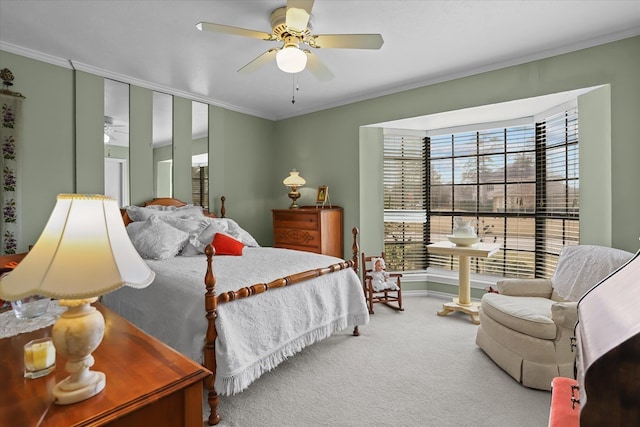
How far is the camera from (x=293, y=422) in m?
1.86

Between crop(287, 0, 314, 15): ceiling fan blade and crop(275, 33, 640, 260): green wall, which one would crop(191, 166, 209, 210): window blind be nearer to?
crop(275, 33, 640, 260): green wall

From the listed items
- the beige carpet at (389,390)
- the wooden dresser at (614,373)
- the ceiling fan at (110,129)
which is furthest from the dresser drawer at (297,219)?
the wooden dresser at (614,373)

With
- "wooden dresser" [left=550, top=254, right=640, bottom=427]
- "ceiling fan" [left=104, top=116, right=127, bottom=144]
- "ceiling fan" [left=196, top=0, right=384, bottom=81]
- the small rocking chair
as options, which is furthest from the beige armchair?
"ceiling fan" [left=104, top=116, right=127, bottom=144]

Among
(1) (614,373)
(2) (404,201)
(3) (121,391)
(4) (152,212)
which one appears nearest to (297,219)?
(2) (404,201)

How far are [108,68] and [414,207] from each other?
4090 mm

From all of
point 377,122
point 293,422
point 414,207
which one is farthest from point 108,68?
point 414,207

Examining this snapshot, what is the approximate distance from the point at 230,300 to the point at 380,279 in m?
2.22

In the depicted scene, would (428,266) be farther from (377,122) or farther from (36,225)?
(36,225)

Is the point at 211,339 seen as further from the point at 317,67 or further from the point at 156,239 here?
the point at 317,67

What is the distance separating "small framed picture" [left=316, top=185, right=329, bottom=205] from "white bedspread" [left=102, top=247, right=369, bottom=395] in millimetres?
1702

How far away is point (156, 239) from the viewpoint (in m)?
3.02

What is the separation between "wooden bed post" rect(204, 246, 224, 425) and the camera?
6.08 feet

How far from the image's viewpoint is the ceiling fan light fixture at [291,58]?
6.91 feet

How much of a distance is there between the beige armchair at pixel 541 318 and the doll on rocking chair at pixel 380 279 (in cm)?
120
